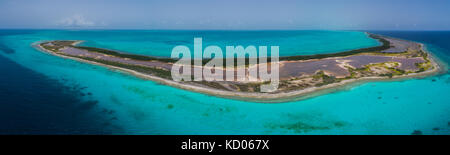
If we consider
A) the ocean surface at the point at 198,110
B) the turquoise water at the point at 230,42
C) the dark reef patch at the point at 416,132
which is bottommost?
the dark reef patch at the point at 416,132

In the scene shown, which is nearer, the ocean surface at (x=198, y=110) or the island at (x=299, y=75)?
the ocean surface at (x=198, y=110)

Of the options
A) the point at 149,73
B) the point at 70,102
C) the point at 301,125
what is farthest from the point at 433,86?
the point at 70,102

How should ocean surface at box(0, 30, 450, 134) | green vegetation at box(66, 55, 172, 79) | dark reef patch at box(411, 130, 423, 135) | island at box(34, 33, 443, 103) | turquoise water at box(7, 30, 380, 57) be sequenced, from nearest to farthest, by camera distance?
dark reef patch at box(411, 130, 423, 135), ocean surface at box(0, 30, 450, 134), island at box(34, 33, 443, 103), green vegetation at box(66, 55, 172, 79), turquoise water at box(7, 30, 380, 57)

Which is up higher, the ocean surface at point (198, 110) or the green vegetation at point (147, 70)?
the green vegetation at point (147, 70)

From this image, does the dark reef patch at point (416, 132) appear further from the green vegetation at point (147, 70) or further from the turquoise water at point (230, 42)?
the turquoise water at point (230, 42)

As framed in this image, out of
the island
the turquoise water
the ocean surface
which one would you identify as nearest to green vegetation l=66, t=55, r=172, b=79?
the island

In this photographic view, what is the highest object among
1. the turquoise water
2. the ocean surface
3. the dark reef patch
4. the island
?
the turquoise water

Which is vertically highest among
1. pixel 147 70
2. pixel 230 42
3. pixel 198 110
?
pixel 230 42

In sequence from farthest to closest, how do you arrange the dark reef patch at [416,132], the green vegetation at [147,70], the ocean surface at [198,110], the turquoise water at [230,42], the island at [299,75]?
the turquoise water at [230,42]
the green vegetation at [147,70]
the island at [299,75]
the ocean surface at [198,110]
the dark reef patch at [416,132]

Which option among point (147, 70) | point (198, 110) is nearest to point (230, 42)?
point (147, 70)

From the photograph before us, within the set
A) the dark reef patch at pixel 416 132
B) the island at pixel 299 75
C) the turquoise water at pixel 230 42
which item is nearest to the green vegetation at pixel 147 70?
the island at pixel 299 75

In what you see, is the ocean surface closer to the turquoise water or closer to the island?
the island

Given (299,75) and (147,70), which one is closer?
(299,75)

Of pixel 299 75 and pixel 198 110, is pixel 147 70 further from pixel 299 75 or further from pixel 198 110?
pixel 299 75
